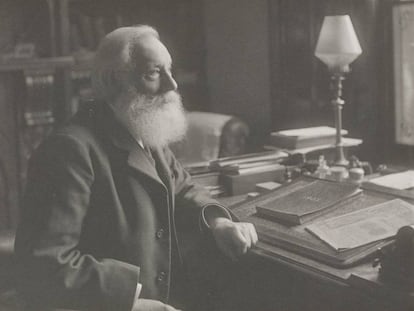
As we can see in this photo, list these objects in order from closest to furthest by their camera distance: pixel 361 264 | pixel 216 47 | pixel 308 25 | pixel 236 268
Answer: pixel 361 264, pixel 236 268, pixel 308 25, pixel 216 47

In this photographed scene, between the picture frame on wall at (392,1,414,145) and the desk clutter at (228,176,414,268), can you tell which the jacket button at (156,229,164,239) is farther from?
the picture frame on wall at (392,1,414,145)

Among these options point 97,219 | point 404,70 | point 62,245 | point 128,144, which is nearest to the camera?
point 62,245

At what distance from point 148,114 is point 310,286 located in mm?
656

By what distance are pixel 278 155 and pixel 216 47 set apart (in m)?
1.91

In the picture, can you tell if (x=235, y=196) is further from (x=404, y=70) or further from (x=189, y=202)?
(x=404, y=70)

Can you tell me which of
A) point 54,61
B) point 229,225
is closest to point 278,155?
point 229,225

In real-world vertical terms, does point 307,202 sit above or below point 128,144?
below

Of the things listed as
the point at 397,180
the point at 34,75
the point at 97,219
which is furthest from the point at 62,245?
the point at 34,75

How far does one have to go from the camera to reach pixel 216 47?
4.34 metres

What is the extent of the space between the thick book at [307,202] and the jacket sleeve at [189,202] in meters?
0.14

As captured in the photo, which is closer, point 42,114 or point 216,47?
point 42,114

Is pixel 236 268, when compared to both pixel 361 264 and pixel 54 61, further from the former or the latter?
pixel 54 61

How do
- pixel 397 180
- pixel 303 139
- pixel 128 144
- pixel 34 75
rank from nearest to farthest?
pixel 128 144 → pixel 397 180 → pixel 303 139 → pixel 34 75

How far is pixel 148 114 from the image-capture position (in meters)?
1.90
